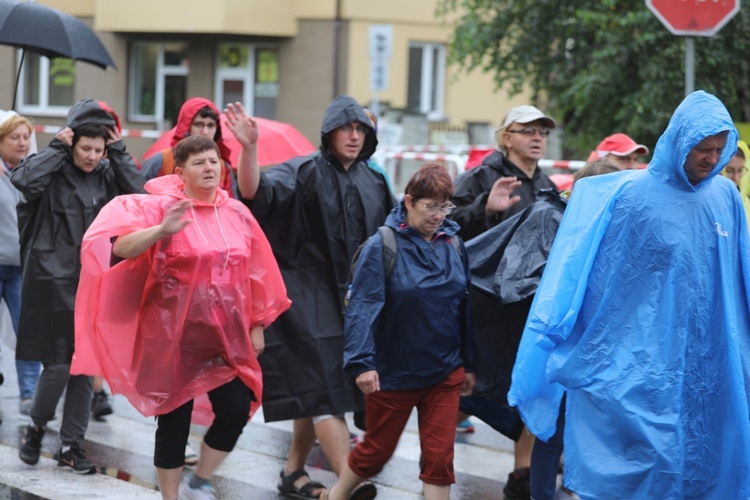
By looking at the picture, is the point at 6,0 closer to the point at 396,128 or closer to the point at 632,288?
the point at 632,288

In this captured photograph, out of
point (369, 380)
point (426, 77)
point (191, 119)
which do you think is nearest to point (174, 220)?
point (369, 380)

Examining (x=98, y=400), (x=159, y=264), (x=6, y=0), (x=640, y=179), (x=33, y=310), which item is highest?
(x=6, y=0)

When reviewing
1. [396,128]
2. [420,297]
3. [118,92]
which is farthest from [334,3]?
[420,297]

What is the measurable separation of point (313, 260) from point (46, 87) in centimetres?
2330

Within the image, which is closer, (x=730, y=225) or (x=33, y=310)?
(x=730, y=225)

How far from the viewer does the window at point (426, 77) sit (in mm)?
27172

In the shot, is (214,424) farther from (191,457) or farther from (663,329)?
(663,329)

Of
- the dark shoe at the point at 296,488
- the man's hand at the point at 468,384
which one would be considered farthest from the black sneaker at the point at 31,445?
the man's hand at the point at 468,384

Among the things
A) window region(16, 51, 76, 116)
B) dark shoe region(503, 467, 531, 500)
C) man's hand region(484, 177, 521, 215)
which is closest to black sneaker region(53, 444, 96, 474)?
dark shoe region(503, 467, 531, 500)

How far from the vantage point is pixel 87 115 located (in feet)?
23.4

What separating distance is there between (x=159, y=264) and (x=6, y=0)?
4.00 meters

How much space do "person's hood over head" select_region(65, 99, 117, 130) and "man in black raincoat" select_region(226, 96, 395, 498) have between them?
3.57 feet

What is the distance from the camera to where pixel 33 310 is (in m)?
7.25

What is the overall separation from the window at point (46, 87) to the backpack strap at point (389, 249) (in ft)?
77.8
